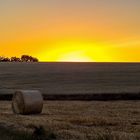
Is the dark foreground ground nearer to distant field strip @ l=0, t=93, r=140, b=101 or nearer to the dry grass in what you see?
distant field strip @ l=0, t=93, r=140, b=101

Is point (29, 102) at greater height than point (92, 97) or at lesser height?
lesser

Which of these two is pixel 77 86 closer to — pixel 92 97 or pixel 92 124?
pixel 92 97

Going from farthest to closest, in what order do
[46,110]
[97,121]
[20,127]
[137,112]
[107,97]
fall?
[107,97] → [46,110] → [137,112] → [97,121] → [20,127]

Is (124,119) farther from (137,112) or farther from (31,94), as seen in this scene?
(31,94)

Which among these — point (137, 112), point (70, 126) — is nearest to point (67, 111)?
point (137, 112)

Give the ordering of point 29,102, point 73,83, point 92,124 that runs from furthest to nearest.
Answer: point 73,83, point 29,102, point 92,124

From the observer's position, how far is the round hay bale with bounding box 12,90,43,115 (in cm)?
2480

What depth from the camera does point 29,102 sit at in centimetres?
2514

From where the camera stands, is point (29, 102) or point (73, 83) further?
point (73, 83)

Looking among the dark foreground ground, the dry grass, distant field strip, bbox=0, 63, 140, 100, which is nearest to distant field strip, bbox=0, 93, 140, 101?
distant field strip, bbox=0, 63, 140, 100

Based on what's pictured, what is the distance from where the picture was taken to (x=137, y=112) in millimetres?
24422

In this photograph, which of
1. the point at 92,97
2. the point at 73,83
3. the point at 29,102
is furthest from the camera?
the point at 73,83

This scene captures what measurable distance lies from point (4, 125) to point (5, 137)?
241 cm

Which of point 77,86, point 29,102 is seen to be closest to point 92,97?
point 29,102
